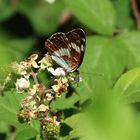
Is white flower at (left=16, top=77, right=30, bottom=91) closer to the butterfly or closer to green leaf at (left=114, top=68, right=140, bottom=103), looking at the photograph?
the butterfly

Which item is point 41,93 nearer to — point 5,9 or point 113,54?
point 113,54

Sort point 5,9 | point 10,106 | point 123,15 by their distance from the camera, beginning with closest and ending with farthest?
point 10,106 < point 123,15 < point 5,9

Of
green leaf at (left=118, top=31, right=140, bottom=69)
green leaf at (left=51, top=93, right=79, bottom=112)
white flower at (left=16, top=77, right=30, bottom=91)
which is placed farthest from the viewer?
green leaf at (left=118, top=31, right=140, bottom=69)

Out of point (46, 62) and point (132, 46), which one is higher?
point (132, 46)

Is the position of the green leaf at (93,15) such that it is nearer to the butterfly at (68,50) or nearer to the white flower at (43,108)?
the butterfly at (68,50)

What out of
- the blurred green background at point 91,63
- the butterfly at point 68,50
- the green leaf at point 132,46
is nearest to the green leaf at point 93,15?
the blurred green background at point 91,63

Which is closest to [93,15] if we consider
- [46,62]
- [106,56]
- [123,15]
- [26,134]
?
[106,56]

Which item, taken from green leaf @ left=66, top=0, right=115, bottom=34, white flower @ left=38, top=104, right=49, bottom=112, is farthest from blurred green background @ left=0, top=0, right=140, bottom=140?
white flower @ left=38, top=104, right=49, bottom=112

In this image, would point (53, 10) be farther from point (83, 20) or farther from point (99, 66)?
point (99, 66)
